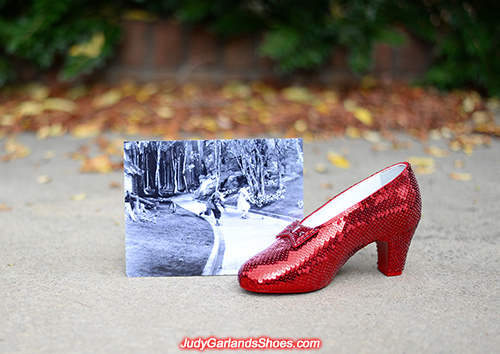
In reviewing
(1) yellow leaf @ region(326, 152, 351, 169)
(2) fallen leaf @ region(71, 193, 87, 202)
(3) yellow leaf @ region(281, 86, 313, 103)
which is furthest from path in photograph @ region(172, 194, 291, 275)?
(3) yellow leaf @ region(281, 86, 313, 103)

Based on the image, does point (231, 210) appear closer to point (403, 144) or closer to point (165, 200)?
point (165, 200)

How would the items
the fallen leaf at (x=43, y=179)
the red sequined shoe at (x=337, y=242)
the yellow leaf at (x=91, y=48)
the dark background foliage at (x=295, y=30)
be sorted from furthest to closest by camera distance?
the yellow leaf at (x=91, y=48) < the dark background foliage at (x=295, y=30) < the fallen leaf at (x=43, y=179) < the red sequined shoe at (x=337, y=242)

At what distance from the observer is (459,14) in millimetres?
3541

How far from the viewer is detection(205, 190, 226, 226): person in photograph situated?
142 centimetres

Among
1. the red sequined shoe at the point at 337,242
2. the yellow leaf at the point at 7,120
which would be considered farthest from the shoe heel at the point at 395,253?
the yellow leaf at the point at 7,120

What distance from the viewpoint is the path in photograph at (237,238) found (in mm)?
1422

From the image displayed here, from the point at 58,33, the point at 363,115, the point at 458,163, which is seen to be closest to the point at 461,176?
the point at 458,163

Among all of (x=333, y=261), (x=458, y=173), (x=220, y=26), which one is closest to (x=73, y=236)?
(x=333, y=261)

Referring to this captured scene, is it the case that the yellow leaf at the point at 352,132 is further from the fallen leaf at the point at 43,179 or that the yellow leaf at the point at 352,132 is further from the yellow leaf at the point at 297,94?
the fallen leaf at the point at 43,179

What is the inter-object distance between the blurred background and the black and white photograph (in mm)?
1586

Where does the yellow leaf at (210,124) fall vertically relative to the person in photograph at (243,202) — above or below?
below

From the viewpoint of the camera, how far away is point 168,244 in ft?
4.64

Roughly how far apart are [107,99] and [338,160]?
5.59 feet

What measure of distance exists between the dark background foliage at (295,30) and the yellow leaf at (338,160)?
0.98 m
